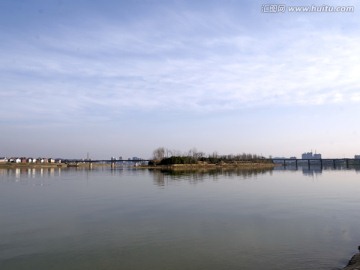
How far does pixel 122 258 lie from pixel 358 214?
18.1 metres

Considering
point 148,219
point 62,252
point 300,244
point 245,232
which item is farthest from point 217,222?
point 62,252

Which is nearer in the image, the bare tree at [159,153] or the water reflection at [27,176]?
the water reflection at [27,176]

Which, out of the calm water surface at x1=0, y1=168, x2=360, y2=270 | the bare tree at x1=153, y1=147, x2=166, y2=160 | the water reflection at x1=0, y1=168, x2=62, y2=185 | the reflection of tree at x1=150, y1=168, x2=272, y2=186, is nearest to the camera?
the calm water surface at x1=0, y1=168, x2=360, y2=270

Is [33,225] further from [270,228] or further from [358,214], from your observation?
[358,214]

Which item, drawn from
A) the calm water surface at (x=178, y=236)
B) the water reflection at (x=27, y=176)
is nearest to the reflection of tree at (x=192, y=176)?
the water reflection at (x=27, y=176)

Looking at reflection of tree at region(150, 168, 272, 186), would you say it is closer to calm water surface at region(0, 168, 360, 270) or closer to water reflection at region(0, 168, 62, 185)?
water reflection at region(0, 168, 62, 185)

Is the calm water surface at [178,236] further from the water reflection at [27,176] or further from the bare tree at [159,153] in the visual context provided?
the bare tree at [159,153]

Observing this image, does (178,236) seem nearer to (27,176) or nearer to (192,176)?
(192,176)

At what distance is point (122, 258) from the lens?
14.0m

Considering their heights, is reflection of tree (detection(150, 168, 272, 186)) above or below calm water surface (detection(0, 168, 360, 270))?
below

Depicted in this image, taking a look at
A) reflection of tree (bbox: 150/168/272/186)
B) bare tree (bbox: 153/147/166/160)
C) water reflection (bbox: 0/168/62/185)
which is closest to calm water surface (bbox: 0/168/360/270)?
reflection of tree (bbox: 150/168/272/186)

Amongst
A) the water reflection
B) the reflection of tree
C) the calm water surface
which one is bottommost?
the reflection of tree

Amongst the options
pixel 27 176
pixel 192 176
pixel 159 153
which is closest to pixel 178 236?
pixel 192 176

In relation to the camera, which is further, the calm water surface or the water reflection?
the water reflection
